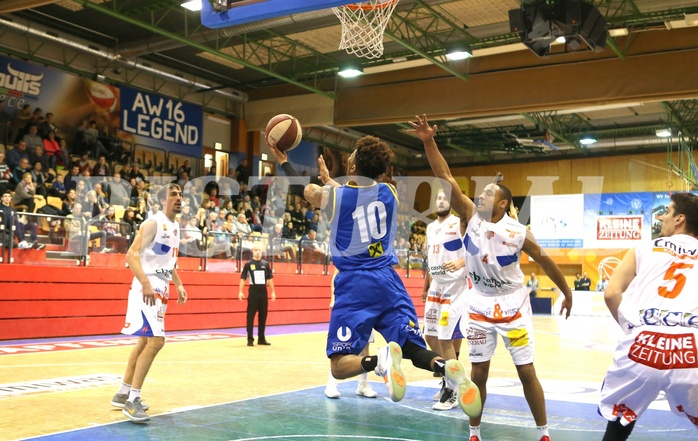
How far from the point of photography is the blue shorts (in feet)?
15.8

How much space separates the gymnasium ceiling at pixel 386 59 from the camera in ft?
60.7

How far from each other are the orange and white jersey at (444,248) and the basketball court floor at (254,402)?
4.71 feet

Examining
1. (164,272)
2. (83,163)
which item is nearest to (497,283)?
(164,272)

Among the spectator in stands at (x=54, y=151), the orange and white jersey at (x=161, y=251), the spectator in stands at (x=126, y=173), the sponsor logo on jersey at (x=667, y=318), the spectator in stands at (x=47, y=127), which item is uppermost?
the spectator in stands at (x=47, y=127)

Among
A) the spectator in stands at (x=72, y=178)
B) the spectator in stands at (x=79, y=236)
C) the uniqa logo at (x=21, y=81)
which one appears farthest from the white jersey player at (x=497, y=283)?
the uniqa logo at (x=21, y=81)

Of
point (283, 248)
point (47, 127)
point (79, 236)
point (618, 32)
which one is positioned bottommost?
point (283, 248)

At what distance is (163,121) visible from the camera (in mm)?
24422

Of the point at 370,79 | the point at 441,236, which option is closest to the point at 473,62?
the point at 370,79

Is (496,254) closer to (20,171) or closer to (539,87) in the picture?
(20,171)

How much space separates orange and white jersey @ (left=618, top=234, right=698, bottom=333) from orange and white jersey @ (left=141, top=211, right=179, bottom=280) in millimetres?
4327

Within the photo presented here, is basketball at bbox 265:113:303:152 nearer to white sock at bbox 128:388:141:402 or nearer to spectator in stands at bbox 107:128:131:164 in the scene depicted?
white sock at bbox 128:388:141:402

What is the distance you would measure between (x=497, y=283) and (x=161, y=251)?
325 centimetres

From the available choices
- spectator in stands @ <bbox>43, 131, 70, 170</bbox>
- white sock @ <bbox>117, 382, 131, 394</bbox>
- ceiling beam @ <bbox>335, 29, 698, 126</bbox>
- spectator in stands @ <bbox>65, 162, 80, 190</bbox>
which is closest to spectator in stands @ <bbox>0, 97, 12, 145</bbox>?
spectator in stands @ <bbox>43, 131, 70, 170</bbox>

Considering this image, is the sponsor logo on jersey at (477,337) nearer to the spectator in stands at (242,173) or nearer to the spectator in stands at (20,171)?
the spectator in stands at (20,171)
